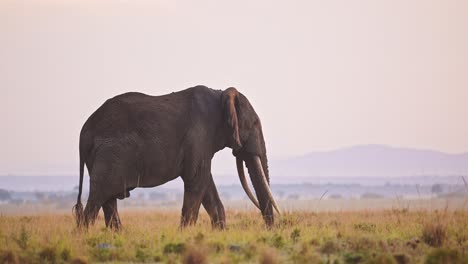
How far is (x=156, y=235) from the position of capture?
65.6 feet

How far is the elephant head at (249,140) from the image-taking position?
24125 millimetres

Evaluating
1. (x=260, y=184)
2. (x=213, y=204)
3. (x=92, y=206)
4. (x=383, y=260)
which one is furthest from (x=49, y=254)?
(x=260, y=184)

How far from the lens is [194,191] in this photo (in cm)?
2344

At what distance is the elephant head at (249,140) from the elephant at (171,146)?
0.02 meters

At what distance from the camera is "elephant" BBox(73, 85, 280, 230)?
2216cm

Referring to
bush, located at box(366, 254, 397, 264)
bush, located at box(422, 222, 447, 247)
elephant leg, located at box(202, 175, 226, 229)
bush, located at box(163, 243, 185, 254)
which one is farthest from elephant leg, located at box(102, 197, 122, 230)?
bush, located at box(366, 254, 397, 264)

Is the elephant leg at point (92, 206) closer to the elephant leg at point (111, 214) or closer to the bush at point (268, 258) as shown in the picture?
the elephant leg at point (111, 214)

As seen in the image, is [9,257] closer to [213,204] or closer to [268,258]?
[268,258]

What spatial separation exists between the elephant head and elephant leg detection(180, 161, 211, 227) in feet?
3.84

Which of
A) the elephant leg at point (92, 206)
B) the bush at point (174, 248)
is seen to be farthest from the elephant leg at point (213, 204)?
the bush at point (174, 248)

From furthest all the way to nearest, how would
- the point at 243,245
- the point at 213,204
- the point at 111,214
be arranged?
the point at 213,204 < the point at 111,214 < the point at 243,245

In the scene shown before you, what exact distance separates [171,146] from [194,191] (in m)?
1.17

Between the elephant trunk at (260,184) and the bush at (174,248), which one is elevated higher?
the elephant trunk at (260,184)

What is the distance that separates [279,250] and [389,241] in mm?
2472
